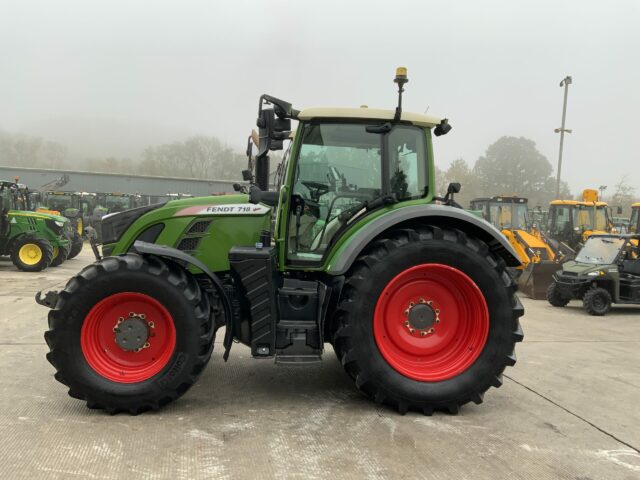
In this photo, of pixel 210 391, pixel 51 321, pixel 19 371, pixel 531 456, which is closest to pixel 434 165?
pixel 531 456

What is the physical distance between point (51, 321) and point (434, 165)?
3043 mm

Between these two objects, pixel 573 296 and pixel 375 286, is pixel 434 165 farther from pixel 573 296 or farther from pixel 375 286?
pixel 573 296

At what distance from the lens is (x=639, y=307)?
1005cm

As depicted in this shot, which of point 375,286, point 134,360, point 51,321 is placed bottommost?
point 134,360

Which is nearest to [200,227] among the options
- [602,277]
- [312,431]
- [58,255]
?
[312,431]

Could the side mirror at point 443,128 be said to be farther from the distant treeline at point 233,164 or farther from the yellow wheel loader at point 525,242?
the distant treeline at point 233,164

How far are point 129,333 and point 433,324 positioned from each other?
2243 millimetres

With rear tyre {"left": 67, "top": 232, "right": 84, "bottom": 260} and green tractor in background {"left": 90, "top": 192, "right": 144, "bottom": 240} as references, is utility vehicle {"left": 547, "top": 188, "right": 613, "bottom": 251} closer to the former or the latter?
rear tyre {"left": 67, "top": 232, "right": 84, "bottom": 260}

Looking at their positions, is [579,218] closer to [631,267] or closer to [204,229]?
[631,267]

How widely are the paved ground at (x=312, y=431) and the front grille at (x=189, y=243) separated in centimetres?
114

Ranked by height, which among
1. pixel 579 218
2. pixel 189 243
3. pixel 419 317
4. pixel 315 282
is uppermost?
pixel 189 243

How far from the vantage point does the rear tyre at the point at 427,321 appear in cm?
357

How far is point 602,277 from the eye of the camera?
9039 millimetres

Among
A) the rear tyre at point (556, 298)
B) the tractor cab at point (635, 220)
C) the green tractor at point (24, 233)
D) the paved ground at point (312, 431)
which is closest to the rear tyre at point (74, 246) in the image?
the green tractor at point (24, 233)
